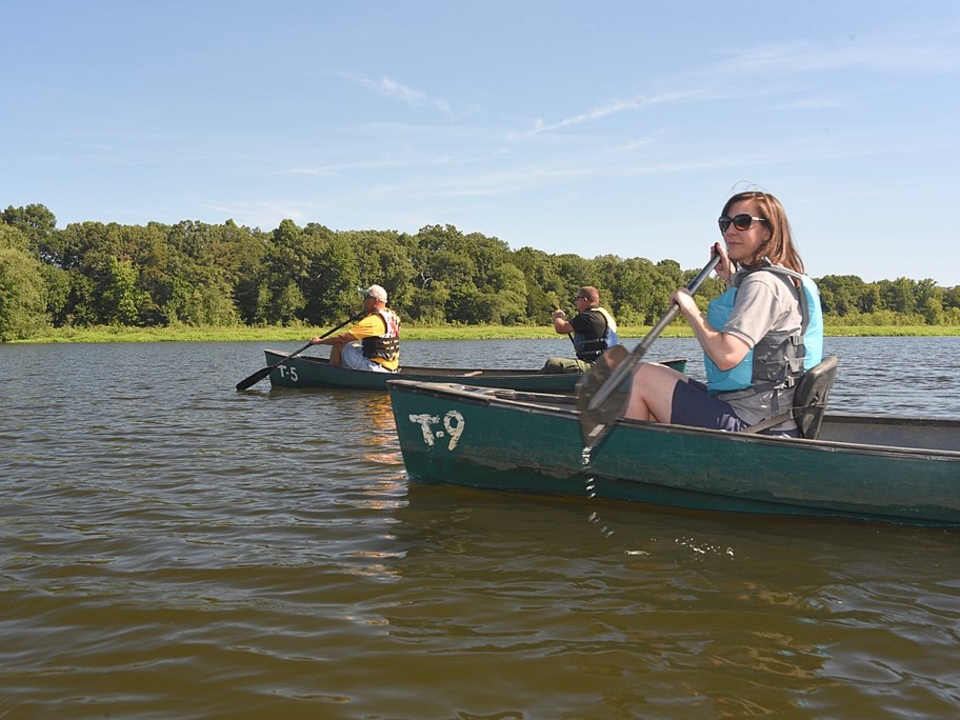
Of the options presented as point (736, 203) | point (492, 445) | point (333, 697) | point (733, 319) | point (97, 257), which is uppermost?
point (97, 257)

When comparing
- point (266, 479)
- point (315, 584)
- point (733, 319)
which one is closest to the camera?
point (315, 584)

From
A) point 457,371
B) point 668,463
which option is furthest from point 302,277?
point 668,463

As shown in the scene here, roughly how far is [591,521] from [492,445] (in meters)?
0.82

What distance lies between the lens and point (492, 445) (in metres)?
5.07

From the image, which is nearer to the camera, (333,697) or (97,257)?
(333,697)

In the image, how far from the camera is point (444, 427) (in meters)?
5.16

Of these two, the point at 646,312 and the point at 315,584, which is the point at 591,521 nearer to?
the point at 315,584

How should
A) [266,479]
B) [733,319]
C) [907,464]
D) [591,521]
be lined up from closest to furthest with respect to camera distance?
[733,319] < [907,464] < [591,521] < [266,479]

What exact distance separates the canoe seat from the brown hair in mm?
571

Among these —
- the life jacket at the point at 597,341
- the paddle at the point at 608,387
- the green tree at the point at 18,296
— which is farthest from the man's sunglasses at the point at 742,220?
the green tree at the point at 18,296

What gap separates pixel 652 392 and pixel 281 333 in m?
44.7

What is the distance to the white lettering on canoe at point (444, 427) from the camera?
510 cm

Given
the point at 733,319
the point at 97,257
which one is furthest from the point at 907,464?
the point at 97,257

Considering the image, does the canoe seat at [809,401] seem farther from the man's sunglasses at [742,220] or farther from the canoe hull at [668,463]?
the man's sunglasses at [742,220]
